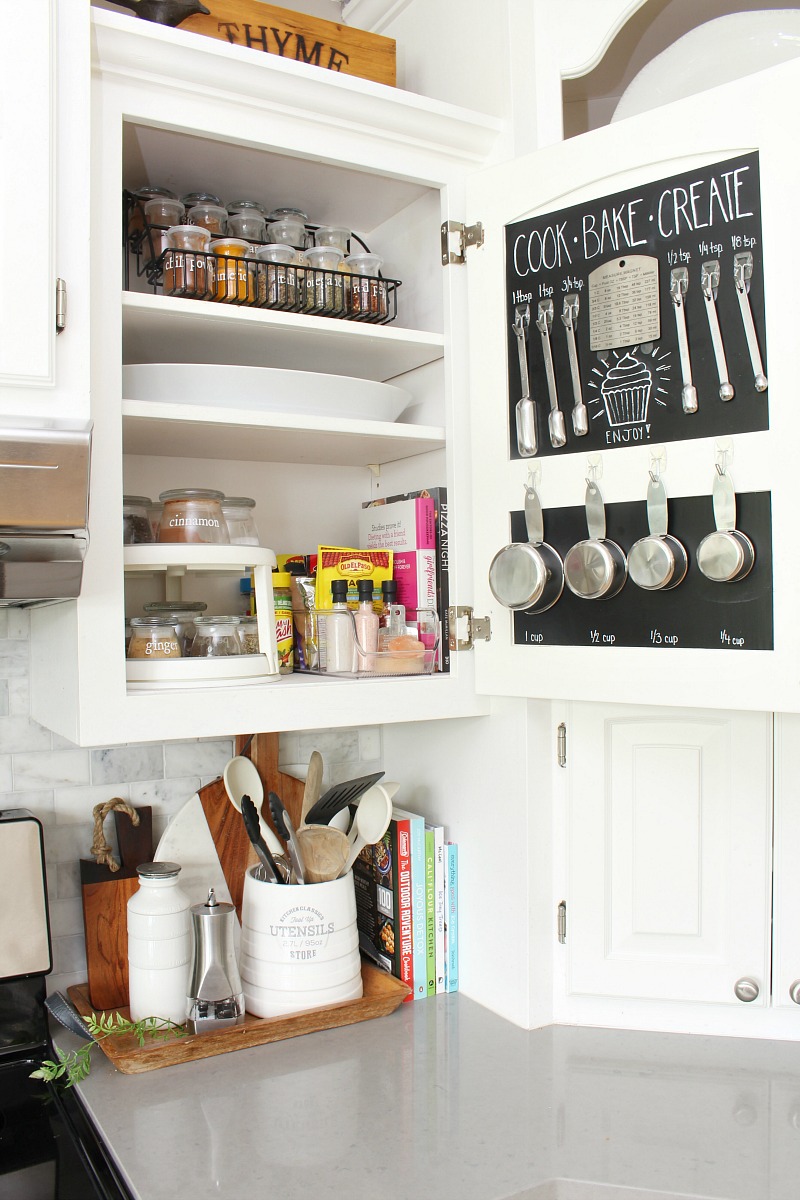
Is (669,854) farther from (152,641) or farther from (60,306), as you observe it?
(60,306)

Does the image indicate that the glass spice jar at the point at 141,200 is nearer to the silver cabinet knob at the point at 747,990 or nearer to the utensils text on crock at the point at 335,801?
the utensils text on crock at the point at 335,801

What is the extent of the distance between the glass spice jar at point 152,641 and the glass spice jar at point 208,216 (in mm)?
598

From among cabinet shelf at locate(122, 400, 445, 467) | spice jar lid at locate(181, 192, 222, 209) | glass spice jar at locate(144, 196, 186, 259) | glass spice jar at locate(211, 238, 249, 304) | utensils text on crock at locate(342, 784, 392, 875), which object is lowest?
utensils text on crock at locate(342, 784, 392, 875)

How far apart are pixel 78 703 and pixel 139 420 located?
379 mm

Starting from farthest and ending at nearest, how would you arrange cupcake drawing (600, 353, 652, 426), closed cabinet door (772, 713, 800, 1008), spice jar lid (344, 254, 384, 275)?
spice jar lid (344, 254, 384, 275) → closed cabinet door (772, 713, 800, 1008) → cupcake drawing (600, 353, 652, 426)

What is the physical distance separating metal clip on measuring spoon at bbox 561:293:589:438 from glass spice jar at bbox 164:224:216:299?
49cm

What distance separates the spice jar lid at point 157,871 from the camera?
1.39 m

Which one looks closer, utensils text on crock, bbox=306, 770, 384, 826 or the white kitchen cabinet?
the white kitchen cabinet

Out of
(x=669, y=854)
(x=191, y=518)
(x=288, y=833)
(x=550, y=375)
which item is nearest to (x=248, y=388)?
(x=191, y=518)

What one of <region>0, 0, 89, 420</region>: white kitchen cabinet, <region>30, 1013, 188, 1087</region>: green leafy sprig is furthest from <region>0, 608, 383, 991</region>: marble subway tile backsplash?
<region>0, 0, 89, 420</region>: white kitchen cabinet

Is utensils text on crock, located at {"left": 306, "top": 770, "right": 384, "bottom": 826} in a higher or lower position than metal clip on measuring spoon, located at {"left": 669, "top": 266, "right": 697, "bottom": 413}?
lower

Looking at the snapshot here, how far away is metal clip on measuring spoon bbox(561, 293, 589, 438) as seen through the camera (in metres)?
1.27

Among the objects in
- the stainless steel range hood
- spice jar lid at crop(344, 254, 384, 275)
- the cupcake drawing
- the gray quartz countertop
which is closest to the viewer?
the stainless steel range hood

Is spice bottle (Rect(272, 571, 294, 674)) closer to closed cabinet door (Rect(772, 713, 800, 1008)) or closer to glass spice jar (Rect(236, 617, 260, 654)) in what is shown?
glass spice jar (Rect(236, 617, 260, 654))
